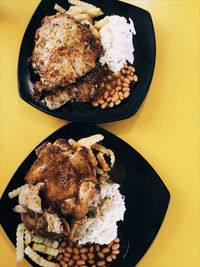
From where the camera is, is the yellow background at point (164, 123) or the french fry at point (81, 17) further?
the yellow background at point (164, 123)

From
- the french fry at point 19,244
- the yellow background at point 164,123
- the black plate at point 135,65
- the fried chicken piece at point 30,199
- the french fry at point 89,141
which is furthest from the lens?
the yellow background at point 164,123

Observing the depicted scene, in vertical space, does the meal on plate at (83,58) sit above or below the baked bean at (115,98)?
above

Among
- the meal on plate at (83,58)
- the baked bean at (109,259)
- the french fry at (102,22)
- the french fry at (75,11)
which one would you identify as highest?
the french fry at (75,11)

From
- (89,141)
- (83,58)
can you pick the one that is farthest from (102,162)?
(83,58)

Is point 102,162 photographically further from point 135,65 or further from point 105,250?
point 135,65

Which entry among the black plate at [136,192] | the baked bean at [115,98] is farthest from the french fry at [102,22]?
the black plate at [136,192]

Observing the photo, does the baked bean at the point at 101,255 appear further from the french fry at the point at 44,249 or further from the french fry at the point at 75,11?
the french fry at the point at 75,11
